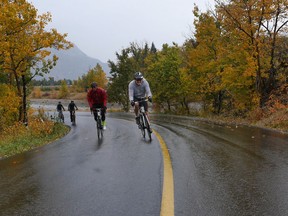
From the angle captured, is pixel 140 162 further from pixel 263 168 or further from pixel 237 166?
pixel 263 168

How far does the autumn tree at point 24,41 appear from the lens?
1875 centimetres

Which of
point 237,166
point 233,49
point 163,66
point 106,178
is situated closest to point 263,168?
point 237,166

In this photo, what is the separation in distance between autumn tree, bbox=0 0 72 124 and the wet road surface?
12955 mm

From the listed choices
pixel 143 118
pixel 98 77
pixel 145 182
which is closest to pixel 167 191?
pixel 145 182

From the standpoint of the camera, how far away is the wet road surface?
397 cm

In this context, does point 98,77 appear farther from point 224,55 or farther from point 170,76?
point 224,55

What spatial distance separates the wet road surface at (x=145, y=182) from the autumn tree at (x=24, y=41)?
510 inches

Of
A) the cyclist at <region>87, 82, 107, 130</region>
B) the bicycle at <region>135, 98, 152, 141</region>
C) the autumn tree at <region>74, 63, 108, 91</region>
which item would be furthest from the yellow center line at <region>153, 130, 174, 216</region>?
the autumn tree at <region>74, 63, 108, 91</region>

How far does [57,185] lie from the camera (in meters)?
5.24

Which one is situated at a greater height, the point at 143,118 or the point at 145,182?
the point at 143,118

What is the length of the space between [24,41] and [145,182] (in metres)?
18.8

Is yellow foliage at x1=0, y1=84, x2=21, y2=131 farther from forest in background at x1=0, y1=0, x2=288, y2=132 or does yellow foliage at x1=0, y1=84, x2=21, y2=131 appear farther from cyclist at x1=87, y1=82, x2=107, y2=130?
cyclist at x1=87, y1=82, x2=107, y2=130

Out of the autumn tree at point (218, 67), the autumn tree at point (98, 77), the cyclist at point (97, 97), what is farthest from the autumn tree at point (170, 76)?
the autumn tree at point (98, 77)

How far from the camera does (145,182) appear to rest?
16.8 feet
